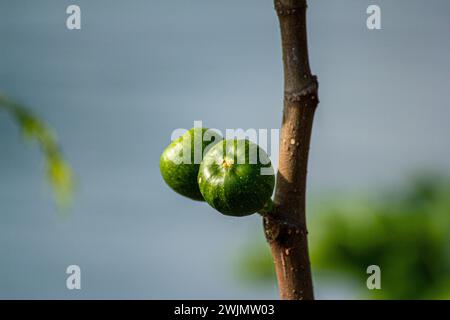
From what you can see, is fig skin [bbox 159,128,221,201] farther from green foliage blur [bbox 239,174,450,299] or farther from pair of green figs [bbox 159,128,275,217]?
green foliage blur [bbox 239,174,450,299]

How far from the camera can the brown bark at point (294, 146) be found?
745 mm

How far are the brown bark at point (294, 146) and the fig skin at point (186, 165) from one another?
20 cm

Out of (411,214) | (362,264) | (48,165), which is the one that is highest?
(48,165)

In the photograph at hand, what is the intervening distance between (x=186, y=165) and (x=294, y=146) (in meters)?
0.23

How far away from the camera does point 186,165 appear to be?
37.5 inches

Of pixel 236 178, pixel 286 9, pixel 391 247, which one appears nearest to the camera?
pixel 286 9

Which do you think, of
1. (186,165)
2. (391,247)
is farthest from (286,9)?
(391,247)

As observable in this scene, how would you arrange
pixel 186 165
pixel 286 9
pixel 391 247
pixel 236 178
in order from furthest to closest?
pixel 391 247, pixel 186 165, pixel 236 178, pixel 286 9

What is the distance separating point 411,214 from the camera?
275 cm

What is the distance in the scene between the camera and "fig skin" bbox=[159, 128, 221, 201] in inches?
37.4

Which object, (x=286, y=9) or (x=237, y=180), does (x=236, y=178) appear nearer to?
(x=237, y=180)
